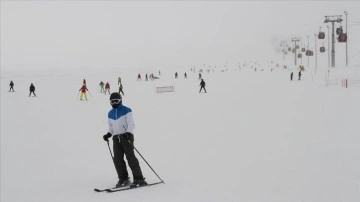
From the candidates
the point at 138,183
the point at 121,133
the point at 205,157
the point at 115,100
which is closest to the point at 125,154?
the point at 121,133

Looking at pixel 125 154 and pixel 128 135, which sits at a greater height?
pixel 128 135

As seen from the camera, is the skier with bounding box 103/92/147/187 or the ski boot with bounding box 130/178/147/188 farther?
the ski boot with bounding box 130/178/147/188

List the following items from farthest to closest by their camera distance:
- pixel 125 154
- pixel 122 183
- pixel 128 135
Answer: pixel 122 183, pixel 125 154, pixel 128 135

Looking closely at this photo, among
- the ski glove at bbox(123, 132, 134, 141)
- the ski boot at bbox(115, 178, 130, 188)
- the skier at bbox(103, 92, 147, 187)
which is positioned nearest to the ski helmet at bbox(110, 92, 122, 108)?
the skier at bbox(103, 92, 147, 187)

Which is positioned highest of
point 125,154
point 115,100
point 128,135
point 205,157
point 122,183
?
point 115,100

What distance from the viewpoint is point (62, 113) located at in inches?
793

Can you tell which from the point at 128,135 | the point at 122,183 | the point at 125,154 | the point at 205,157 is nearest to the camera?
the point at 128,135

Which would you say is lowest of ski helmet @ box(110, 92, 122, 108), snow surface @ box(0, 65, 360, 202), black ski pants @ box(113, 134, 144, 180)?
snow surface @ box(0, 65, 360, 202)

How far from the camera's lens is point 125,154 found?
6.30m

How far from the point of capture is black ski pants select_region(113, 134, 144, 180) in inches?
245

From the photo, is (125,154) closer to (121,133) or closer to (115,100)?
(121,133)

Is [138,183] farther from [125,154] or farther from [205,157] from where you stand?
[205,157]

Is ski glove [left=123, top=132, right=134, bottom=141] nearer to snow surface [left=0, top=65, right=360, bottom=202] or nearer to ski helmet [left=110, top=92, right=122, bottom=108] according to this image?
ski helmet [left=110, top=92, right=122, bottom=108]

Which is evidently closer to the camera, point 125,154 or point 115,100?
point 115,100
